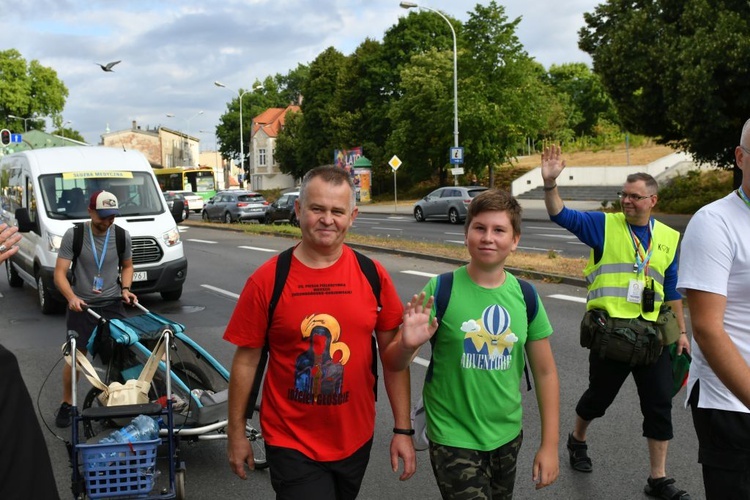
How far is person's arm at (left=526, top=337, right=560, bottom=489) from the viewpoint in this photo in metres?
2.96

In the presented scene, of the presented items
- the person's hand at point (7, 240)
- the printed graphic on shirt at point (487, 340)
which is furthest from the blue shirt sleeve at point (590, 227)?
the person's hand at point (7, 240)

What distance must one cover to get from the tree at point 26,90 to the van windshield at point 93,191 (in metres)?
76.7

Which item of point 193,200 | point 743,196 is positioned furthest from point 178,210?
point 193,200

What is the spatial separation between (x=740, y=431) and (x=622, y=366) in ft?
5.85

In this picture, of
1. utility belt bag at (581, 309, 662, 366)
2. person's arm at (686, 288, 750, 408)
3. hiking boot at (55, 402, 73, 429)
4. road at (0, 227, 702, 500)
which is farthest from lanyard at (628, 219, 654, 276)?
hiking boot at (55, 402, 73, 429)

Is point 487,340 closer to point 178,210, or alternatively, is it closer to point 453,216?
point 178,210

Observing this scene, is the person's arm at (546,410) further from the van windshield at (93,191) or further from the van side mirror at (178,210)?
the van windshield at (93,191)

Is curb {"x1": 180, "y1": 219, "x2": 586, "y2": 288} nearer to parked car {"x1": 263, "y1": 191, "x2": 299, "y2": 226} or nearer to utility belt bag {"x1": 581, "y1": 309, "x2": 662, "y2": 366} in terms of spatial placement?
parked car {"x1": 263, "y1": 191, "x2": 299, "y2": 226}

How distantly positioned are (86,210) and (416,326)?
387 inches

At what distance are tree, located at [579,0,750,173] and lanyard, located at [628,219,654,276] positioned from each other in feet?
65.2

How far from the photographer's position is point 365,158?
2346 inches

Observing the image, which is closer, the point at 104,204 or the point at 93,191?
the point at 104,204

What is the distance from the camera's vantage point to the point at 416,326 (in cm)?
272

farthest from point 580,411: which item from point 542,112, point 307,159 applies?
point 307,159
